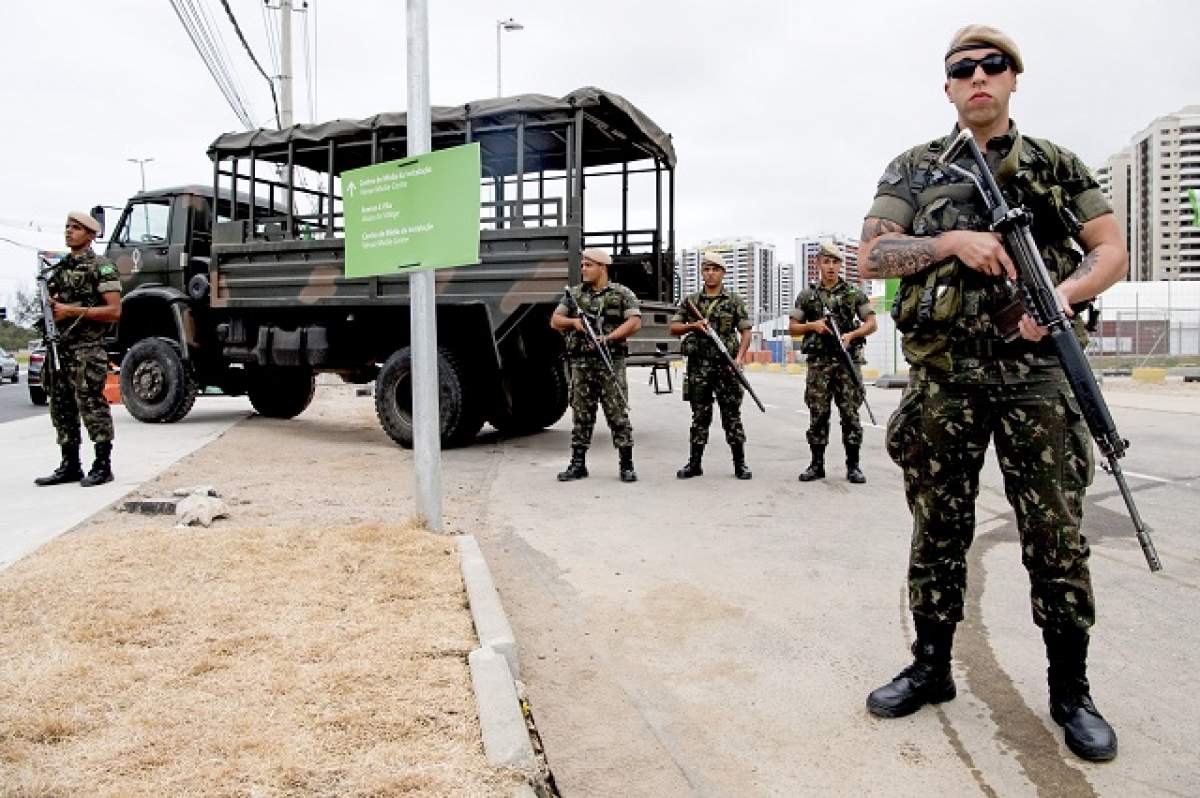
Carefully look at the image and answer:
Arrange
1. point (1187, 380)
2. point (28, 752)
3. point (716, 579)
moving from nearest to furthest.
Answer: point (28, 752) → point (716, 579) → point (1187, 380)

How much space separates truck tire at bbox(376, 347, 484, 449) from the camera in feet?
26.8

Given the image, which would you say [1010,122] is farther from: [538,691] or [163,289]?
[163,289]

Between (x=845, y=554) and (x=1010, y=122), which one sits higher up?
(x=1010, y=122)

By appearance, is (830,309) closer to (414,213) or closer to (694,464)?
(694,464)

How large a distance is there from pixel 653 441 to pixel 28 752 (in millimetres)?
7684

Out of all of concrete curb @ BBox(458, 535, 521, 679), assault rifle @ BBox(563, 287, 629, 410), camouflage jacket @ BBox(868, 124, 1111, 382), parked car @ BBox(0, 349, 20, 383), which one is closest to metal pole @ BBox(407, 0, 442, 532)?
concrete curb @ BBox(458, 535, 521, 679)

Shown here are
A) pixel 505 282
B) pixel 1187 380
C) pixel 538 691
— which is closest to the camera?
pixel 538 691

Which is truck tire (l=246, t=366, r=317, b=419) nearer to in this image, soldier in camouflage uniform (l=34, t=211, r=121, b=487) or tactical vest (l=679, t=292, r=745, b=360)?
soldier in camouflage uniform (l=34, t=211, r=121, b=487)

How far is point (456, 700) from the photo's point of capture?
247 centimetres

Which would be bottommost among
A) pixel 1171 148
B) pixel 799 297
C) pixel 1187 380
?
pixel 1187 380

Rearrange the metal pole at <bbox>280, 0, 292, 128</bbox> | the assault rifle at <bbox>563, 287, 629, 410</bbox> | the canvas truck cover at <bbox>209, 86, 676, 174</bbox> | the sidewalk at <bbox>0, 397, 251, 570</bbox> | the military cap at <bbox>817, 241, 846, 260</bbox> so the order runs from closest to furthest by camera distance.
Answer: the sidewalk at <bbox>0, 397, 251, 570</bbox>
the assault rifle at <bbox>563, 287, 629, 410</bbox>
the military cap at <bbox>817, 241, 846, 260</bbox>
the canvas truck cover at <bbox>209, 86, 676, 174</bbox>
the metal pole at <bbox>280, 0, 292, 128</bbox>

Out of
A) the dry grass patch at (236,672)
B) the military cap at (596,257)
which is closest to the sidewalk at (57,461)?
the dry grass patch at (236,672)

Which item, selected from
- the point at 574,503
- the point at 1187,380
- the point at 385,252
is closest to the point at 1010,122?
the point at 385,252

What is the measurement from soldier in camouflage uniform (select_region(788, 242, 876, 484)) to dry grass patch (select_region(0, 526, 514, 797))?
3.70 metres
